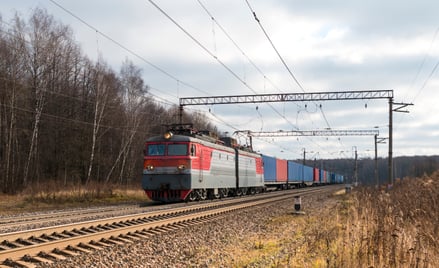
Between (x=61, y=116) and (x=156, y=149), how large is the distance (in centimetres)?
2511

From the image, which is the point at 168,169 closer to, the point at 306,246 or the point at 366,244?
the point at 306,246

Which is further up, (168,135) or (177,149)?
(168,135)

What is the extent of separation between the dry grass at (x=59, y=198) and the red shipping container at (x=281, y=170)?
2299 centimetres

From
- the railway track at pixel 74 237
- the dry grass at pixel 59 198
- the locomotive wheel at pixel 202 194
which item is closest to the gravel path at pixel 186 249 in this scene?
the railway track at pixel 74 237

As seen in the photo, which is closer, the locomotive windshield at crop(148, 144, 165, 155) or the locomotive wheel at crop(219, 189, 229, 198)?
the locomotive windshield at crop(148, 144, 165, 155)

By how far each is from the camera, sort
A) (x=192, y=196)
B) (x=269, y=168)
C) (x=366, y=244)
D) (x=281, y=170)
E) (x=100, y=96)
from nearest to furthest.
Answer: (x=366, y=244) → (x=192, y=196) → (x=100, y=96) → (x=269, y=168) → (x=281, y=170)

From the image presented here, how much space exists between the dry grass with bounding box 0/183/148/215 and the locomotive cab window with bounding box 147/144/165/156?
4268mm

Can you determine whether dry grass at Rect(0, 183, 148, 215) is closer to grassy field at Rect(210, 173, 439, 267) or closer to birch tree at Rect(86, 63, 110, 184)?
grassy field at Rect(210, 173, 439, 267)

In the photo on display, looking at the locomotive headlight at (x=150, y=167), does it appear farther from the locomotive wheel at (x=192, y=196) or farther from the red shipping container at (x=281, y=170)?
the red shipping container at (x=281, y=170)

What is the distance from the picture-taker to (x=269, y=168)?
145 feet

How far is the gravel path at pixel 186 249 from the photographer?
855cm

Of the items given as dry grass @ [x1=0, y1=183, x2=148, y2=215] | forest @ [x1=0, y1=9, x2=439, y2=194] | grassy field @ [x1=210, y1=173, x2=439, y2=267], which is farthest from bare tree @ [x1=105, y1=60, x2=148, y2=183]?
grassy field @ [x1=210, y1=173, x2=439, y2=267]

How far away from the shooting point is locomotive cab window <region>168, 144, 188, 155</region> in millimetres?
21922

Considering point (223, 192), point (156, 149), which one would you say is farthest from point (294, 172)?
point (156, 149)
